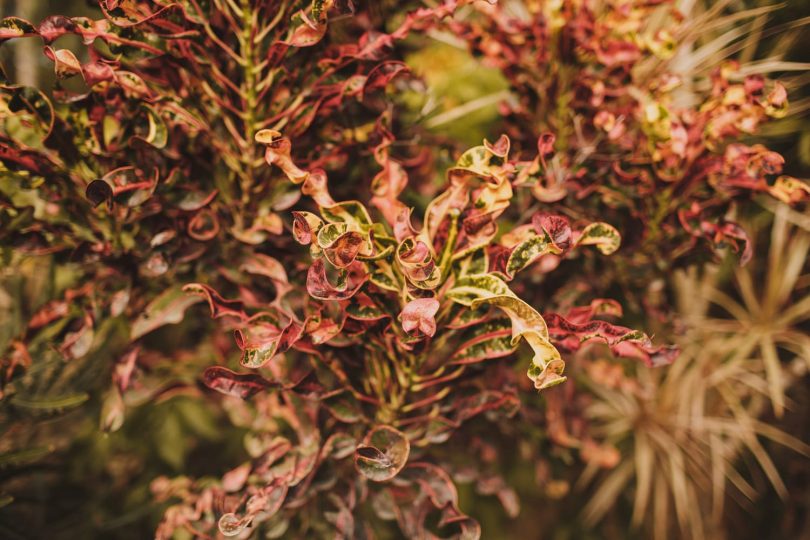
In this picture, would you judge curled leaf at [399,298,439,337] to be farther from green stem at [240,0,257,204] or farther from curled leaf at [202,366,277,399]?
green stem at [240,0,257,204]

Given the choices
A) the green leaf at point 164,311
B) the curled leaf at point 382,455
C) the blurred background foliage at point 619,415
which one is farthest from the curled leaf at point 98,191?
the curled leaf at point 382,455

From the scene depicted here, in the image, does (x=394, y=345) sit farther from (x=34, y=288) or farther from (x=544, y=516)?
(x=544, y=516)

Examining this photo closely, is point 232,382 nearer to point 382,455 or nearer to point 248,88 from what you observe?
point 382,455

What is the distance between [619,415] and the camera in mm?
1269

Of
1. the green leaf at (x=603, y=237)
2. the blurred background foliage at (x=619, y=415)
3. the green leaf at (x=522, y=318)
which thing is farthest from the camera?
the blurred background foliage at (x=619, y=415)

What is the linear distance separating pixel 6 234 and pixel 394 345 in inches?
18.8

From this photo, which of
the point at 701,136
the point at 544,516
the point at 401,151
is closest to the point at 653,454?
the point at 544,516

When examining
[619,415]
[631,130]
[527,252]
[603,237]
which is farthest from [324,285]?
[619,415]

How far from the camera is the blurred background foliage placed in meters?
0.86

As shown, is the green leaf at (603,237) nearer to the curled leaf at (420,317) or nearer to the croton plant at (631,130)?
the croton plant at (631,130)

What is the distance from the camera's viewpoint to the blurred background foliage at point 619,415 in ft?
2.84

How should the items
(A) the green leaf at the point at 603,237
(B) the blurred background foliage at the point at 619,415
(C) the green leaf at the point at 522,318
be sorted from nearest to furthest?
(C) the green leaf at the point at 522,318, (A) the green leaf at the point at 603,237, (B) the blurred background foliage at the point at 619,415

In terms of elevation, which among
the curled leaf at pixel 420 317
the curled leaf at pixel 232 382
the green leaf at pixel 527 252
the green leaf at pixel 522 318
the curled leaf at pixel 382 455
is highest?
the green leaf at pixel 527 252

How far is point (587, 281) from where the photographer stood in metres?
0.80
